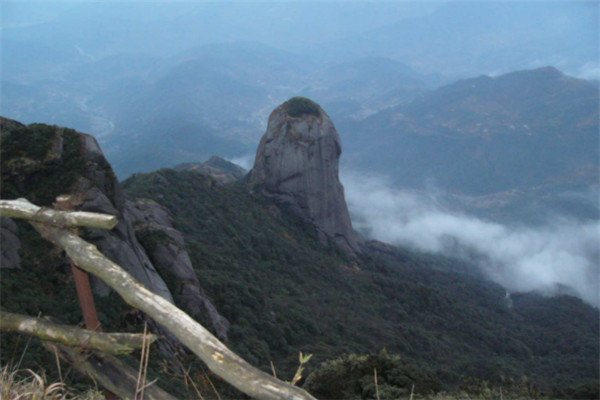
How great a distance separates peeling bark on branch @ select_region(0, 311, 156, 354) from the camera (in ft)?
9.80

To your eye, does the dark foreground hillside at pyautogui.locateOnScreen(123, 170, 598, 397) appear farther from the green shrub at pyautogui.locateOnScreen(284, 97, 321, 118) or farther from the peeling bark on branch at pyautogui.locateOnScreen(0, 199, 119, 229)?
the green shrub at pyautogui.locateOnScreen(284, 97, 321, 118)

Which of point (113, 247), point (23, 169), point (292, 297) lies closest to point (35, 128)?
point (23, 169)

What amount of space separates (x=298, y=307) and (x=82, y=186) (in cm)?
1660

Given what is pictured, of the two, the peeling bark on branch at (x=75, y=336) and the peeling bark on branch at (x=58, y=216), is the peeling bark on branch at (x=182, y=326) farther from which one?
the peeling bark on branch at (x=75, y=336)

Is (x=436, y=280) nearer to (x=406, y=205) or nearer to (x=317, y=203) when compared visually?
(x=317, y=203)

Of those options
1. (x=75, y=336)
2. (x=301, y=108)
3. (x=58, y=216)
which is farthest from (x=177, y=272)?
(x=301, y=108)

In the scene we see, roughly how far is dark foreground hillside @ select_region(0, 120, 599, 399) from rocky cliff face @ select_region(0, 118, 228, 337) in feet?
0.21

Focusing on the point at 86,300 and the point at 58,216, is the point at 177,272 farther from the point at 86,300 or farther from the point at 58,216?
the point at 58,216

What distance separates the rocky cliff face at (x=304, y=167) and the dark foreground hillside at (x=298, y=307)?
2.67m

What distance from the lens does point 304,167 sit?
53688 millimetres

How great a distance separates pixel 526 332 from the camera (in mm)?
53062

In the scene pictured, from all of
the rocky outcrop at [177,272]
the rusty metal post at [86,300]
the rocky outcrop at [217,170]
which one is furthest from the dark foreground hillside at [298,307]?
the rocky outcrop at [217,170]

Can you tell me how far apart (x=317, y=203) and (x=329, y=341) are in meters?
30.9

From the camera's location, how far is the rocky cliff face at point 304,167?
176 ft
